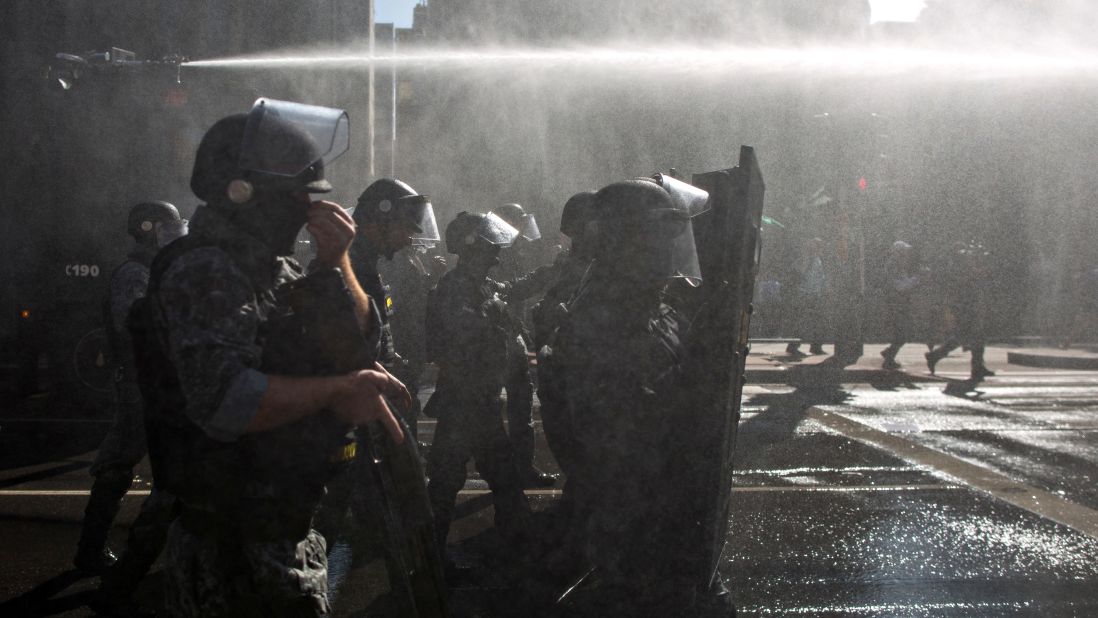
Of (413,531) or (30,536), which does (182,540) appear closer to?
(413,531)

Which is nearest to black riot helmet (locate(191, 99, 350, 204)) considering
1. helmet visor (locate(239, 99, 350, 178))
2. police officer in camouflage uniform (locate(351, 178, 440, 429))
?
helmet visor (locate(239, 99, 350, 178))

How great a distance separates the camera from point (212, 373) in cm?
178

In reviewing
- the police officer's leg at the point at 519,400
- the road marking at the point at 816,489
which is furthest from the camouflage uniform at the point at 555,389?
the road marking at the point at 816,489

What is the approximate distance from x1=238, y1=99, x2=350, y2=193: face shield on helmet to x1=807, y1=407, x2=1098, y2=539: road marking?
16.9 feet

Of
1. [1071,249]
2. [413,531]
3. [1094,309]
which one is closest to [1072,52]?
[1071,249]

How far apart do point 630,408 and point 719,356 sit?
0.30 meters

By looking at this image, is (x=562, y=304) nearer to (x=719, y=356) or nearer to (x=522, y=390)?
(x=522, y=390)

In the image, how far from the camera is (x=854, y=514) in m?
5.70

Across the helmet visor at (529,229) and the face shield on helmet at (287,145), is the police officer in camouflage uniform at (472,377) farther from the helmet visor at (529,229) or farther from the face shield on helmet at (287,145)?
the helmet visor at (529,229)

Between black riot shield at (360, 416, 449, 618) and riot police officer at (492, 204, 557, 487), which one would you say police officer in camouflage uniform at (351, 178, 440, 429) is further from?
black riot shield at (360, 416, 449, 618)

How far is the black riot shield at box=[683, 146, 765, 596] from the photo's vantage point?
8.32 ft

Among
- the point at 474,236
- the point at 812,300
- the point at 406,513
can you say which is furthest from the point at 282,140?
the point at 812,300

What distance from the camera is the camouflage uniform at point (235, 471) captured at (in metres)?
1.84

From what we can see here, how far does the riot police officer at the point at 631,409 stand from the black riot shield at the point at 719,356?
5 cm
